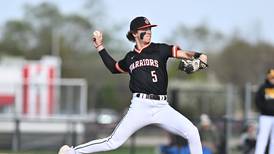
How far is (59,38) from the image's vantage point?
7206 centimetres

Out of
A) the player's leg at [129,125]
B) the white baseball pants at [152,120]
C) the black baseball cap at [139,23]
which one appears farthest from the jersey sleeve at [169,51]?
the player's leg at [129,125]

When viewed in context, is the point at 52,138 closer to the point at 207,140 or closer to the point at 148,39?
the point at 207,140

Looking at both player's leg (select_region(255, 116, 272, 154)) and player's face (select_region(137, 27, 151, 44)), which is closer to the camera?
player's face (select_region(137, 27, 151, 44))

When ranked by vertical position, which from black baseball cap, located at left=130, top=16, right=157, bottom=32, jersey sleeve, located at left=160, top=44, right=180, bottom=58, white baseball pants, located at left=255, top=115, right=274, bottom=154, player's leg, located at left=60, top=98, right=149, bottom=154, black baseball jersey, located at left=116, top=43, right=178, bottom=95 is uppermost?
black baseball cap, located at left=130, top=16, right=157, bottom=32

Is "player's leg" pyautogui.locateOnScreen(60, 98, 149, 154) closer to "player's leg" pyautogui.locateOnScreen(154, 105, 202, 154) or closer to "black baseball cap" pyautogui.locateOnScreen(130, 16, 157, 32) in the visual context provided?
"player's leg" pyautogui.locateOnScreen(154, 105, 202, 154)

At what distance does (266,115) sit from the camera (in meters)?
12.1

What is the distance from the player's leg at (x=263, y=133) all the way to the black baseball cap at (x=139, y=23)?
14.0 feet

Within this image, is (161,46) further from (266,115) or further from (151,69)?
(266,115)

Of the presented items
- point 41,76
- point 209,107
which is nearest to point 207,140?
point 209,107

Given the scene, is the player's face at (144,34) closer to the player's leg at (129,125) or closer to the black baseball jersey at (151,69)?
the black baseball jersey at (151,69)

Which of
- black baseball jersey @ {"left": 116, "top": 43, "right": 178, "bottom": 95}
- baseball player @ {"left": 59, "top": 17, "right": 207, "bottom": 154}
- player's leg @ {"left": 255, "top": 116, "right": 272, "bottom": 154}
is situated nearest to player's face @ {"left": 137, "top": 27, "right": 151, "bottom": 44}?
baseball player @ {"left": 59, "top": 17, "right": 207, "bottom": 154}

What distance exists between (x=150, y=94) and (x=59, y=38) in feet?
211

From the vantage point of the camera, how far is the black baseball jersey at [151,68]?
8.47m

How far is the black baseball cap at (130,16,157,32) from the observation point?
27.9 feet
